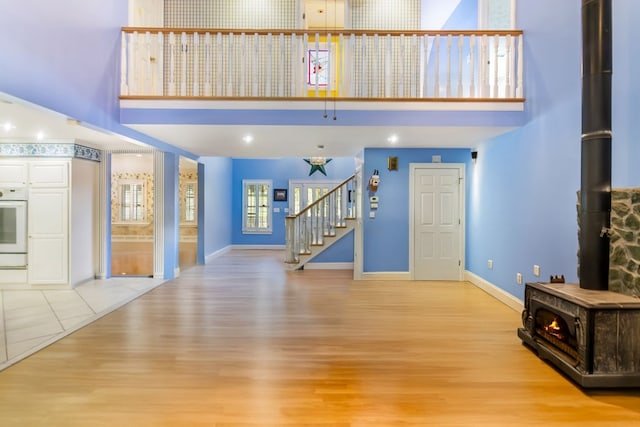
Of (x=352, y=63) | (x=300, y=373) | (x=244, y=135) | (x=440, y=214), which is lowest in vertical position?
(x=300, y=373)

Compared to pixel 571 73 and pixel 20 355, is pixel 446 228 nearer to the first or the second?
pixel 571 73

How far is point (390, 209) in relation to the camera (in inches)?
254

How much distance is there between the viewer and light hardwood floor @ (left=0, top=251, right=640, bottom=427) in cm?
233

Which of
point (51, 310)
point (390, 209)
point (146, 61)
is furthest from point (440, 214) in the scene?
point (51, 310)

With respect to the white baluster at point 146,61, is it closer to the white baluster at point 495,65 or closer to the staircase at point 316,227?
the staircase at point 316,227

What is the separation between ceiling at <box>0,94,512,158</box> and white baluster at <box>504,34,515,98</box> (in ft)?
1.45

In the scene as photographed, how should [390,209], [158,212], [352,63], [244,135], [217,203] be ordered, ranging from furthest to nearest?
[217,203] → [390,209] → [158,212] → [244,135] → [352,63]

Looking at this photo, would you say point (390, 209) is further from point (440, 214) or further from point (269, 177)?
point (269, 177)

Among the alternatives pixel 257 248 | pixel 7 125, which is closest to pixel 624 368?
pixel 7 125

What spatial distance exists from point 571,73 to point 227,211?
8.86m

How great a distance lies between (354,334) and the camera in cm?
375

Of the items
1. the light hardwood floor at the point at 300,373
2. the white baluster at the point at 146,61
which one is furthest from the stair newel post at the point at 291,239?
the white baluster at the point at 146,61

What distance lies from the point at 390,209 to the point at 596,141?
12.2ft

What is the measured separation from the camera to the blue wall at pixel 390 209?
21.0 feet
